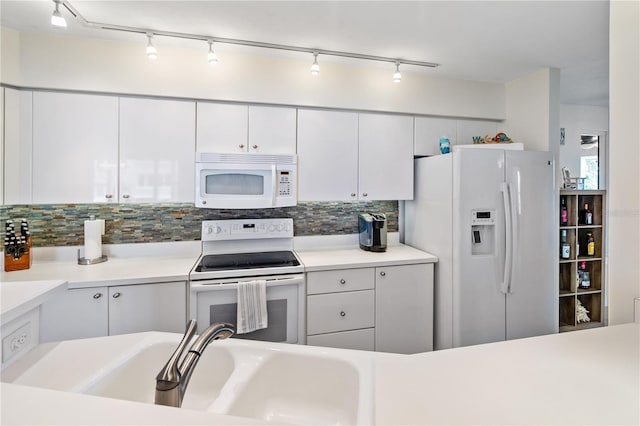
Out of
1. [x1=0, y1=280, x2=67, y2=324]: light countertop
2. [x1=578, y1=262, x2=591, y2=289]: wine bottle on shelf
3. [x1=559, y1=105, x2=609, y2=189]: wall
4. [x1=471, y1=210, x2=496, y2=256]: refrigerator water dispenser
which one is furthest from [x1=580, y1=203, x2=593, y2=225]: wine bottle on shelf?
[x1=0, y1=280, x2=67, y2=324]: light countertop

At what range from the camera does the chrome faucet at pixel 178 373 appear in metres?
0.61

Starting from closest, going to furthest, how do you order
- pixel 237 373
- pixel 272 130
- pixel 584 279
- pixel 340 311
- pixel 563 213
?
1. pixel 237 373
2. pixel 340 311
3. pixel 272 130
4. pixel 563 213
5. pixel 584 279

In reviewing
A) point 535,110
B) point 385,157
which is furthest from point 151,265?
point 535,110

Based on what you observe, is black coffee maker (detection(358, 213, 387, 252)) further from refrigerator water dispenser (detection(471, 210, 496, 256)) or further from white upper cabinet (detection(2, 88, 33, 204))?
white upper cabinet (detection(2, 88, 33, 204))

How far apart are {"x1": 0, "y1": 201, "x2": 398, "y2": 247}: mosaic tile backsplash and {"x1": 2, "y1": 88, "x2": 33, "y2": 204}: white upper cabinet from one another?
263 mm

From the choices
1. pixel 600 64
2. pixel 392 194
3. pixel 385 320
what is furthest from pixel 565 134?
pixel 385 320

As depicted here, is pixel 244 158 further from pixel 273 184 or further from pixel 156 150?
pixel 156 150

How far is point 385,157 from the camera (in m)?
2.69

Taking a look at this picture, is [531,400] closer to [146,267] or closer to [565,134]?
[146,267]

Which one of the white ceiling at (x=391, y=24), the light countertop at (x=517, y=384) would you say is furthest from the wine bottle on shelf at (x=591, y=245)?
the light countertop at (x=517, y=384)

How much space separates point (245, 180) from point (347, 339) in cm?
141

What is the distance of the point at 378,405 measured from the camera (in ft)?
2.33

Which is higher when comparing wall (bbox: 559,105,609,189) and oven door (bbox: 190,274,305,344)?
wall (bbox: 559,105,609,189)

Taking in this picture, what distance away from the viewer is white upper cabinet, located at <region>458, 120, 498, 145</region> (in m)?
2.88
